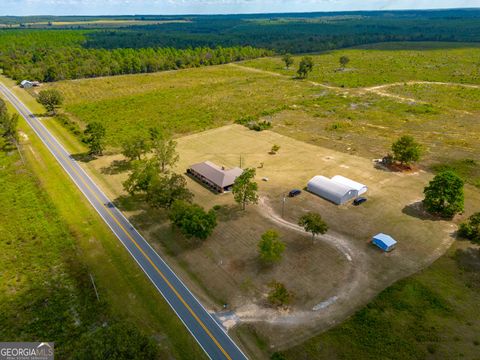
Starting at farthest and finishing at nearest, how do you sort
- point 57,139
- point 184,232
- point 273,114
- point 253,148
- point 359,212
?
point 273,114 → point 57,139 → point 253,148 → point 359,212 → point 184,232

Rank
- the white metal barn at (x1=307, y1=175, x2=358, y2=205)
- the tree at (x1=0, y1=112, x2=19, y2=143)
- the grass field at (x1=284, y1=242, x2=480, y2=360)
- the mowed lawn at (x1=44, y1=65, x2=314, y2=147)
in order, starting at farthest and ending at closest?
the mowed lawn at (x1=44, y1=65, x2=314, y2=147)
the tree at (x1=0, y1=112, x2=19, y2=143)
the white metal barn at (x1=307, y1=175, x2=358, y2=205)
the grass field at (x1=284, y1=242, x2=480, y2=360)

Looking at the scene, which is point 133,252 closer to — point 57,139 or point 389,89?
point 57,139

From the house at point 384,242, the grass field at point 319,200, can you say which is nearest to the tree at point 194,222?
the grass field at point 319,200

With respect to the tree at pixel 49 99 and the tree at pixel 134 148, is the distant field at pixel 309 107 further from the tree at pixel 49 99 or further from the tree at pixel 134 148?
the tree at pixel 134 148

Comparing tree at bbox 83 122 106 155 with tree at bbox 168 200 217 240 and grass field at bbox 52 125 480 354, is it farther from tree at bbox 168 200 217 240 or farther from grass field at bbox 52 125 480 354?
tree at bbox 168 200 217 240

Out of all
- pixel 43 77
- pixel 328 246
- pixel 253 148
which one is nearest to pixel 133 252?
pixel 328 246

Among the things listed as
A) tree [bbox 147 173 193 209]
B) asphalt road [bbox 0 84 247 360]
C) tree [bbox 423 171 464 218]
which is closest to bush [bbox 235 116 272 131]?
tree [bbox 147 173 193 209]
